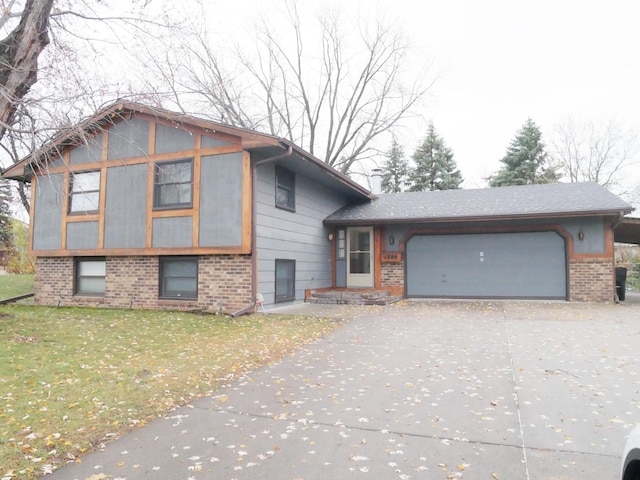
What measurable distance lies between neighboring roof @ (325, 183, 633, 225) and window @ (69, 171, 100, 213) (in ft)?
21.0

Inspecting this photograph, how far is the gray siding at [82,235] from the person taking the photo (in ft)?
34.8

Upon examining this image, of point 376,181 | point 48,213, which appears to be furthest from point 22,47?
point 376,181

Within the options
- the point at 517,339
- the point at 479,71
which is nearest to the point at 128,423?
the point at 517,339

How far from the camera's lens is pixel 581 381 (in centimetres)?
435

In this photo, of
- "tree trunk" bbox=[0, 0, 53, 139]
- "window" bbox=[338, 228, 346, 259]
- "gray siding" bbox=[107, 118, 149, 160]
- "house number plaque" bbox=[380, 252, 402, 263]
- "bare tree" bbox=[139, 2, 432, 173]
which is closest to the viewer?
"tree trunk" bbox=[0, 0, 53, 139]

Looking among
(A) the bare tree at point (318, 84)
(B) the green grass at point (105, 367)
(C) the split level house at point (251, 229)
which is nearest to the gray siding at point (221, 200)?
(C) the split level house at point (251, 229)

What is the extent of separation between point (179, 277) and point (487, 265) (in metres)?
8.60

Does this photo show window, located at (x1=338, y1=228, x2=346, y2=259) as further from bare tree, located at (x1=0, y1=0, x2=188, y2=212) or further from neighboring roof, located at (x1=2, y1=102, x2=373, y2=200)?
bare tree, located at (x1=0, y1=0, x2=188, y2=212)

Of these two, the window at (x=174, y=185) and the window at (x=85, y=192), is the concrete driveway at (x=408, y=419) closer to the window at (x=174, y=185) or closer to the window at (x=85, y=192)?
the window at (x=174, y=185)

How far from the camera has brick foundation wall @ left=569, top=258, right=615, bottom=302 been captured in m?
11.3

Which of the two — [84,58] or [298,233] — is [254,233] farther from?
[84,58]

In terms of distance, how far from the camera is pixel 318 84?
82.0 feet

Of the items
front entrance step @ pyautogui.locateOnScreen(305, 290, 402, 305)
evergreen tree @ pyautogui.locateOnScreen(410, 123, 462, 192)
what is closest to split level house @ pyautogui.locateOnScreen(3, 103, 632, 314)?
front entrance step @ pyautogui.locateOnScreen(305, 290, 402, 305)

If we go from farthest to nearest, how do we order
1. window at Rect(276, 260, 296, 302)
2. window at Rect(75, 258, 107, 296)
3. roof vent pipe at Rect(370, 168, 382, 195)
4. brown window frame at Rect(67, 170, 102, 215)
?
roof vent pipe at Rect(370, 168, 382, 195) → window at Rect(75, 258, 107, 296) → brown window frame at Rect(67, 170, 102, 215) → window at Rect(276, 260, 296, 302)
